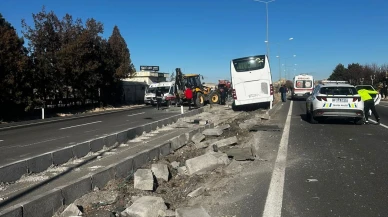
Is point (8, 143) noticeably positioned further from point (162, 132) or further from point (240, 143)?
point (240, 143)

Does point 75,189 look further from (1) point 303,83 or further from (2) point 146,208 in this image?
(1) point 303,83

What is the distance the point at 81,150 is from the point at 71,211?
4.67 metres

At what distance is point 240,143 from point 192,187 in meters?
4.49

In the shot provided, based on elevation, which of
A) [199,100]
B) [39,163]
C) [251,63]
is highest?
[251,63]

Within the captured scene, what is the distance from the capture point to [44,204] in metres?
4.94

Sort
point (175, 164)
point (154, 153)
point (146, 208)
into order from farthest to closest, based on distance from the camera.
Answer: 1. point (154, 153)
2. point (175, 164)
3. point (146, 208)

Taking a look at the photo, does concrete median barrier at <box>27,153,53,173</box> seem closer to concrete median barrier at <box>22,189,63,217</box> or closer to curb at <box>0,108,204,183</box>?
curb at <box>0,108,204,183</box>

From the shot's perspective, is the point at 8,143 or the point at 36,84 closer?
the point at 8,143

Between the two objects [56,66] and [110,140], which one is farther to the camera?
[56,66]

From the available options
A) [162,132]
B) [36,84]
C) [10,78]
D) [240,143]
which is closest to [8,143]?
[162,132]

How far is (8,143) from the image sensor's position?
1296cm

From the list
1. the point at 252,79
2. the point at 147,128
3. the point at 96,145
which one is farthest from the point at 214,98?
the point at 96,145

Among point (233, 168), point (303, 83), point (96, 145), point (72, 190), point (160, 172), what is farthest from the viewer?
point (303, 83)

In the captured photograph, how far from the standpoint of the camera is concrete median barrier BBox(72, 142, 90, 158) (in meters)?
9.23
